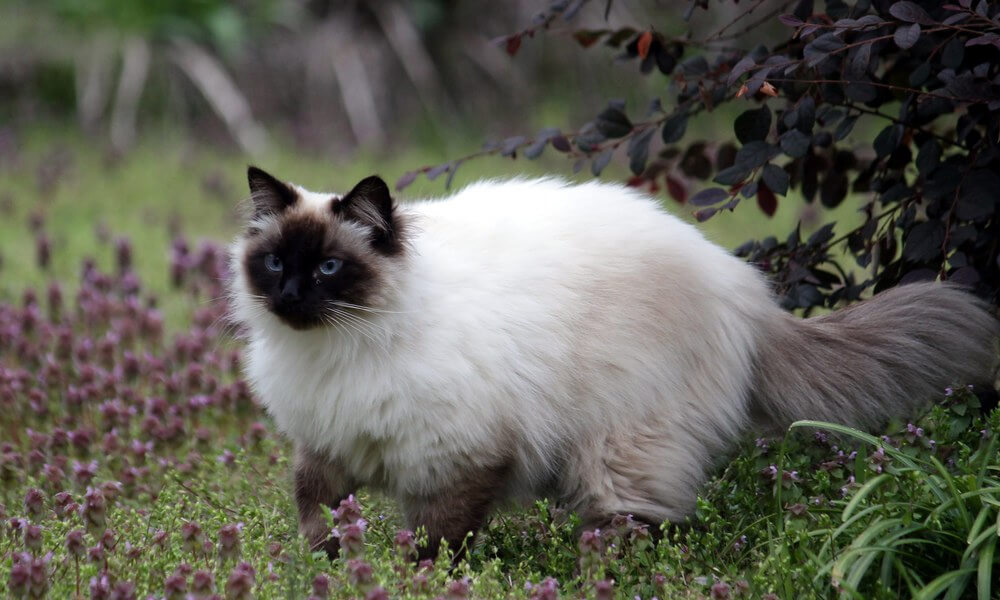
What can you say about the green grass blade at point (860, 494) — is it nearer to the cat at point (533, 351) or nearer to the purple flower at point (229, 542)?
the cat at point (533, 351)

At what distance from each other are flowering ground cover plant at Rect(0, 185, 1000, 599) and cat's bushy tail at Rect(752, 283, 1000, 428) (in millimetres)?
85

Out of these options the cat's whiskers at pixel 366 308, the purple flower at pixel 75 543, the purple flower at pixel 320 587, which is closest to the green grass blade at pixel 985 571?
the purple flower at pixel 320 587

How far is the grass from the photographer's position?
260cm

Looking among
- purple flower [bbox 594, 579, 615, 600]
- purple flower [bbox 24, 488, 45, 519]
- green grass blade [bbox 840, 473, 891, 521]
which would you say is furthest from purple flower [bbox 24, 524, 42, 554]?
green grass blade [bbox 840, 473, 891, 521]

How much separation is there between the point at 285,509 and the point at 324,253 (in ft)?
3.31

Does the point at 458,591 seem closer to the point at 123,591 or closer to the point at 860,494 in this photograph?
the point at 123,591

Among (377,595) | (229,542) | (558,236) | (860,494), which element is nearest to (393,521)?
(229,542)

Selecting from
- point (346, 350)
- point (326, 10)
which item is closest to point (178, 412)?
point (346, 350)

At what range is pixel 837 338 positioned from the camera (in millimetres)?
3348

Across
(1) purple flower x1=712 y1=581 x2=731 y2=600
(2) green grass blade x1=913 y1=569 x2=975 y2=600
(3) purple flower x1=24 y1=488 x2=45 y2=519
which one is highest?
(2) green grass blade x1=913 y1=569 x2=975 y2=600

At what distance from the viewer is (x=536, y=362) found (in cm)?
311

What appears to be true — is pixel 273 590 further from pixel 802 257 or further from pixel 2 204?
pixel 2 204

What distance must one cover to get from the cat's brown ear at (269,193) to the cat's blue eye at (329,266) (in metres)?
0.23

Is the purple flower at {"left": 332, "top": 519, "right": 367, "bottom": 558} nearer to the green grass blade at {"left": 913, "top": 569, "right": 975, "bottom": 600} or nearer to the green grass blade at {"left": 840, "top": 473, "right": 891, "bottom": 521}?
→ the green grass blade at {"left": 840, "top": 473, "right": 891, "bottom": 521}
